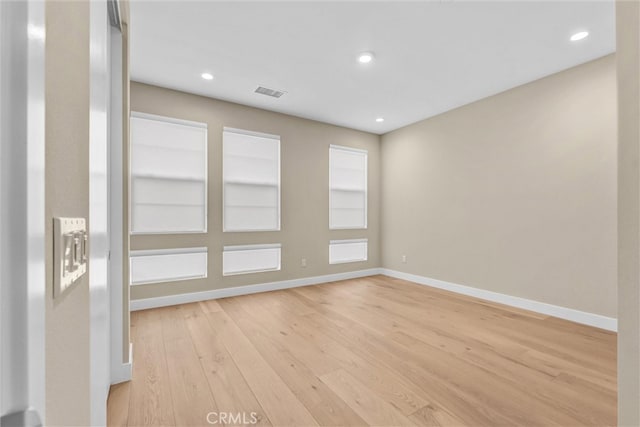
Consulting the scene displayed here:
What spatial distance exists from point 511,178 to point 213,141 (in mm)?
3893

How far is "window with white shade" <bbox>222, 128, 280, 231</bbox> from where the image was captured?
3885mm

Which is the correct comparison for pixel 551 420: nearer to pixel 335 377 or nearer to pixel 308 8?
pixel 335 377

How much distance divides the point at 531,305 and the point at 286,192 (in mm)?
3500

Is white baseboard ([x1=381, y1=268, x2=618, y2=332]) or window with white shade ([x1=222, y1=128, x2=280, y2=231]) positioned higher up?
window with white shade ([x1=222, y1=128, x2=280, y2=231])

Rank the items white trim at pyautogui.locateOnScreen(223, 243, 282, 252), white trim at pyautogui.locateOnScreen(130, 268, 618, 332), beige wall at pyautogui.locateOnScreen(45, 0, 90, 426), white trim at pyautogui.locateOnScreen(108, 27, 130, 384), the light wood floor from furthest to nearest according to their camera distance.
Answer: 1. white trim at pyautogui.locateOnScreen(223, 243, 282, 252)
2. white trim at pyautogui.locateOnScreen(130, 268, 618, 332)
3. white trim at pyautogui.locateOnScreen(108, 27, 130, 384)
4. the light wood floor
5. beige wall at pyautogui.locateOnScreen(45, 0, 90, 426)

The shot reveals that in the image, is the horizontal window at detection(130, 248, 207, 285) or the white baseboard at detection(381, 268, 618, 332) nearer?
the white baseboard at detection(381, 268, 618, 332)

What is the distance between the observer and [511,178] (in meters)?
3.49

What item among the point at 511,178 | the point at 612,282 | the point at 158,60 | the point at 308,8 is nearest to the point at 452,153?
the point at 511,178

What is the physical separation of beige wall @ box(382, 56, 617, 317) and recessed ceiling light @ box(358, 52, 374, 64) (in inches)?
77.0

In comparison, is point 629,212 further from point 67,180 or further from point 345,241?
point 345,241

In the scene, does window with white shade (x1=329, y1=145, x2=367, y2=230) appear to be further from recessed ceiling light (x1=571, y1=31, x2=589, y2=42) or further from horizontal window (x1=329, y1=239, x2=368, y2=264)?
recessed ceiling light (x1=571, y1=31, x2=589, y2=42)

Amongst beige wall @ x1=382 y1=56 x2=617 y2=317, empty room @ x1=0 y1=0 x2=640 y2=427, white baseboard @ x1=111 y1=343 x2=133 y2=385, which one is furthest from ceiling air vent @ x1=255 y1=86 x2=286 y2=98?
white baseboard @ x1=111 y1=343 x2=133 y2=385

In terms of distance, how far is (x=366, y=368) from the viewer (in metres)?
2.03

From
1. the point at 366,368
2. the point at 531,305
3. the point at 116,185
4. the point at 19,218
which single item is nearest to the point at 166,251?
the point at 116,185
